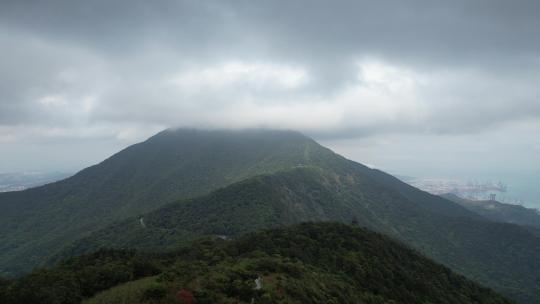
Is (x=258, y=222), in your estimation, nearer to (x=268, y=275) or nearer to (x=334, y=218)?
(x=334, y=218)

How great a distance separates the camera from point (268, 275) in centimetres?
3600

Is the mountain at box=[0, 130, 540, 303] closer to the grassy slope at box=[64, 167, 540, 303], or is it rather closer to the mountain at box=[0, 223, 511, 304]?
the grassy slope at box=[64, 167, 540, 303]

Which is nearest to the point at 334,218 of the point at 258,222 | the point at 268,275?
the point at 258,222

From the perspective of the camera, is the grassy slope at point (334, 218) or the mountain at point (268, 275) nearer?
the mountain at point (268, 275)

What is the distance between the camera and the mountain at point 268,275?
92.7ft

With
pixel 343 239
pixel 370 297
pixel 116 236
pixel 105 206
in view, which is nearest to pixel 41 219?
pixel 105 206

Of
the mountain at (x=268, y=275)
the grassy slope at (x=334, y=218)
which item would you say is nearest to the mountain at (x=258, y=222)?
→ the grassy slope at (x=334, y=218)

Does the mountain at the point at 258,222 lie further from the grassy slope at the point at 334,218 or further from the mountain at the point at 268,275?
the mountain at the point at 268,275

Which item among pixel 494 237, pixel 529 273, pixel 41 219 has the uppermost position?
pixel 41 219

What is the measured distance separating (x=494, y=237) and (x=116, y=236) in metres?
158

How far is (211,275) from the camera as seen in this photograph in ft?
105

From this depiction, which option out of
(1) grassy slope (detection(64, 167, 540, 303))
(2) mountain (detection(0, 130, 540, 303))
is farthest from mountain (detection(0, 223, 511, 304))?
(2) mountain (detection(0, 130, 540, 303))

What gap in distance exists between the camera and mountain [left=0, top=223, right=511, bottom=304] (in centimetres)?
2827

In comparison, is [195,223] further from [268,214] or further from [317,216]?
[317,216]
